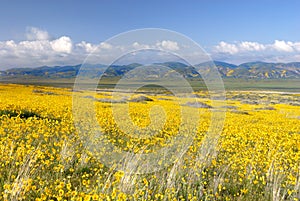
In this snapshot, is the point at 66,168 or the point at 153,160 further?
the point at 153,160

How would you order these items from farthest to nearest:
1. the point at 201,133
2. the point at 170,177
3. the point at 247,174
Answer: the point at 201,133
the point at 247,174
the point at 170,177

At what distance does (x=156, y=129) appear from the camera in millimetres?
13336

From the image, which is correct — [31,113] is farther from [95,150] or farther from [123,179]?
[123,179]

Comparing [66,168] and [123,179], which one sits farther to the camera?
[66,168]

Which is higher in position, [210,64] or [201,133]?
[210,64]

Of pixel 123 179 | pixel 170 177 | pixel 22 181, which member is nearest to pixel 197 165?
pixel 170 177

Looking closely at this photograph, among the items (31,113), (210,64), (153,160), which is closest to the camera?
(153,160)

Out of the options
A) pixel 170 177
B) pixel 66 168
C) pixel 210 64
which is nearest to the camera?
pixel 170 177

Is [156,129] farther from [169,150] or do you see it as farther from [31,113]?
[31,113]

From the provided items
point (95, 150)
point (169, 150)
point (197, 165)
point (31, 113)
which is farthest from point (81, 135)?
point (31, 113)

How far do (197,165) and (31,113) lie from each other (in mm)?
11642

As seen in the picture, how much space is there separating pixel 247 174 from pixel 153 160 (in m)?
2.29

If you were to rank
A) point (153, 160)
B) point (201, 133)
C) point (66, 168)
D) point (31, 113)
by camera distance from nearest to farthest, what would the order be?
point (66, 168) → point (153, 160) → point (201, 133) → point (31, 113)

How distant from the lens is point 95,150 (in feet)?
25.5
